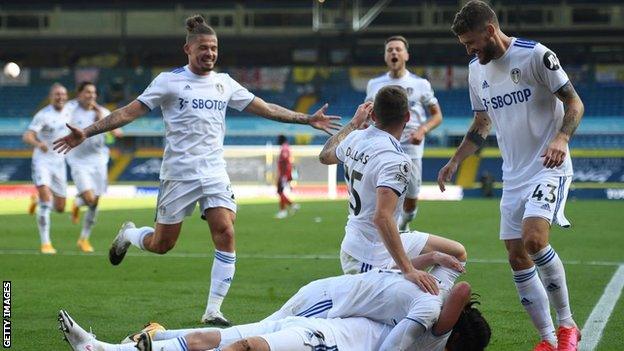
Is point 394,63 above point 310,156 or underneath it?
above

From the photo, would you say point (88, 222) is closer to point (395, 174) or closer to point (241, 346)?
point (395, 174)

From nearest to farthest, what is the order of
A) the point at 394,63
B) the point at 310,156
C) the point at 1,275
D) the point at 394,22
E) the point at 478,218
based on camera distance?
the point at 1,275
the point at 394,63
the point at 478,218
the point at 310,156
the point at 394,22

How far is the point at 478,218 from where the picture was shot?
24.6 metres

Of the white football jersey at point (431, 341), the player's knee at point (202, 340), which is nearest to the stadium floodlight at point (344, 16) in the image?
the white football jersey at point (431, 341)

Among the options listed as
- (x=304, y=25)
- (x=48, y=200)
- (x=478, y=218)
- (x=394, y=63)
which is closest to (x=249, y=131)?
(x=304, y=25)

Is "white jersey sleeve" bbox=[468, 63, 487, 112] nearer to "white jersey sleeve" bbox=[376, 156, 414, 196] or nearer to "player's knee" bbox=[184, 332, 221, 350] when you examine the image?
"white jersey sleeve" bbox=[376, 156, 414, 196]

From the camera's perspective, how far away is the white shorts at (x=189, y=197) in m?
10.0

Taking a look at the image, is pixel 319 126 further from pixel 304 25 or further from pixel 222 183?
pixel 304 25

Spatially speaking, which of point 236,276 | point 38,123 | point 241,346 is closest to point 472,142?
point 241,346

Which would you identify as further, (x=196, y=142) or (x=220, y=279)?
(x=196, y=142)

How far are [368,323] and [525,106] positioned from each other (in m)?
2.19

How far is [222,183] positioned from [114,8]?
144ft

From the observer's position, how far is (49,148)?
18.5 m

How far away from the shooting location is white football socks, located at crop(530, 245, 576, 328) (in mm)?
7809
